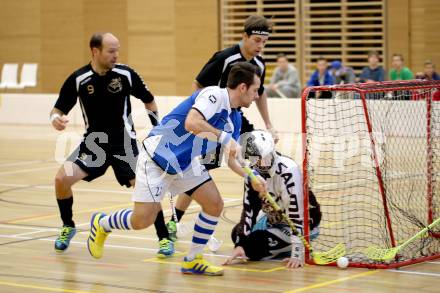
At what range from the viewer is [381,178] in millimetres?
7402

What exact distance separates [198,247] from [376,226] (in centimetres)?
252

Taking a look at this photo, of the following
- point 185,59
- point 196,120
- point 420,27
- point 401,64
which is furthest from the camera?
point 185,59

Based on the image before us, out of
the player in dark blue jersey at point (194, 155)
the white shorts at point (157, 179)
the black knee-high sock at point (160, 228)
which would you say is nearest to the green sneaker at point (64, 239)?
the black knee-high sock at point (160, 228)

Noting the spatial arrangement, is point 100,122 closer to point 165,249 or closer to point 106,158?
point 106,158

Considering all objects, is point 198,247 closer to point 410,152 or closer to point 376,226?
point 376,226

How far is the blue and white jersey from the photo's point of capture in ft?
22.3

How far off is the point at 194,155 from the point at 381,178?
4.93 ft

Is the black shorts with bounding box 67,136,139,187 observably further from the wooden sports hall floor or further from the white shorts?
the white shorts

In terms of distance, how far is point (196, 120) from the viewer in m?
6.60

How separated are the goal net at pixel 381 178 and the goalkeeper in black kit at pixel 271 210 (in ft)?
0.39

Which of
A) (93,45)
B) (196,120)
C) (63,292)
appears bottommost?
(63,292)

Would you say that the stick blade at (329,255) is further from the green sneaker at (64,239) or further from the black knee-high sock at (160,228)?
the green sneaker at (64,239)

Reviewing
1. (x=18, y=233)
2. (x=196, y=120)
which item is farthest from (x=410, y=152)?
(x=196, y=120)

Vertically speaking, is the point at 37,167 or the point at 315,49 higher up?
the point at 315,49
